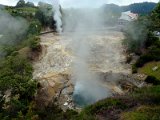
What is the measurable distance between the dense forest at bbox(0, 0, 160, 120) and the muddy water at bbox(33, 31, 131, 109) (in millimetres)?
1177

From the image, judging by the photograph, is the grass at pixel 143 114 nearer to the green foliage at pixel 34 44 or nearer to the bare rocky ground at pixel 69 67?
the bare rocky ground at pixel 69 67

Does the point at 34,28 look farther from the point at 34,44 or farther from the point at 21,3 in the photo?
the point at 21,3

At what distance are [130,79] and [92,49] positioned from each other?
33.3 ft

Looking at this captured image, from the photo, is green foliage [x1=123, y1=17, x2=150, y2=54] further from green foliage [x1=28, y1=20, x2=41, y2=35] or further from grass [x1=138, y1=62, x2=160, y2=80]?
green foliage [x1=28, y1=20, x2=41, y2=35]

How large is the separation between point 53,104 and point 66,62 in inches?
400

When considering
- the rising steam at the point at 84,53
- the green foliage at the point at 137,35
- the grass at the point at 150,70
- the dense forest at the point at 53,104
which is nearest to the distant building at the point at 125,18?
the rising steam at the point at 84,53

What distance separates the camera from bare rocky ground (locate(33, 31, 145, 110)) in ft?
131

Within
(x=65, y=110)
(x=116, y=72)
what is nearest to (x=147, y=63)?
(x=116, y=72)

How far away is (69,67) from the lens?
4506 centimetres

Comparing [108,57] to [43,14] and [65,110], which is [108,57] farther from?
[43,14]

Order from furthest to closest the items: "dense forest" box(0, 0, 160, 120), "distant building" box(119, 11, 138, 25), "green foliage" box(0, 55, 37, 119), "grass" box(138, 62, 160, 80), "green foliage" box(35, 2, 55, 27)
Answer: "distant building" box(119, 11, 138, 25)
"green foliage" box(35, 2, 55, 27)
"grass" box(138, 62, 160, 80)
"green foliage" box(0, 55, 37, 119)
"dense forest" box(0, 0, 160, 120)

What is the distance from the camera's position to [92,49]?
50.7 metres

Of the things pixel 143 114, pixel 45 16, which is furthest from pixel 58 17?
pixel 143 114

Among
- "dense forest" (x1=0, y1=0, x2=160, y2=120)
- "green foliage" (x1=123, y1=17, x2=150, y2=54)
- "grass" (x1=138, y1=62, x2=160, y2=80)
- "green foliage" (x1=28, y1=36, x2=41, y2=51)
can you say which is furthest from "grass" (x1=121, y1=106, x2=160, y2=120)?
"green foliage" (x1=28, y1=36, x2=41, y2=51)
